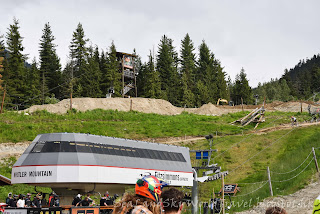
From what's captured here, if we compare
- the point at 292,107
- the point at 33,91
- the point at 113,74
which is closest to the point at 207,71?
the point at 292,107

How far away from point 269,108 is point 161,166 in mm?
55626

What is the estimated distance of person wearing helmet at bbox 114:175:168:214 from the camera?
480cm

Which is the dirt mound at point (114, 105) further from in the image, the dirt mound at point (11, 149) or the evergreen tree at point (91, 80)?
the dirt mound at point (11, 149)

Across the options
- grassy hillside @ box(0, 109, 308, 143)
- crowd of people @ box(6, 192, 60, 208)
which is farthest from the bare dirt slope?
crowd of people @ box(6, 192, 60, 208)

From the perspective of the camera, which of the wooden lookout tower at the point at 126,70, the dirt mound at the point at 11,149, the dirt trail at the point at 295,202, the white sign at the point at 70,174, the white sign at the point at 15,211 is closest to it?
the white sign at the point at 15,211

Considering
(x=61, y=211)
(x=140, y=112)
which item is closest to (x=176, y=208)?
(x=61, y=211)

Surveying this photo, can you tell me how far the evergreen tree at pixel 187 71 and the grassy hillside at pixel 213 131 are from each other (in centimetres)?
1978

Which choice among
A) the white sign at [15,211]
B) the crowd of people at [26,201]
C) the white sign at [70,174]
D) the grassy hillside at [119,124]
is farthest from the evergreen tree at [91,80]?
the white sign at [15,211]

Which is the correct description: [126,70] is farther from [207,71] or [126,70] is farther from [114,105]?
[207,71]

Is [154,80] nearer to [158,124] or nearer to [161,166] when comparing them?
[158,124]

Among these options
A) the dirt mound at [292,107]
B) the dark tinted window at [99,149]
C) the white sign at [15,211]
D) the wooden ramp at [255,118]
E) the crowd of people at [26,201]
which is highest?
the dirt mound at [292,107]

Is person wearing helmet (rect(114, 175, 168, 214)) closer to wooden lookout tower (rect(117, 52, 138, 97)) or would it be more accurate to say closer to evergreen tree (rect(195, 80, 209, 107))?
wooden lookout tower (rect(117, 52, 138, 97))

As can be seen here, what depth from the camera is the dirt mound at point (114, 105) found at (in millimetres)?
67188

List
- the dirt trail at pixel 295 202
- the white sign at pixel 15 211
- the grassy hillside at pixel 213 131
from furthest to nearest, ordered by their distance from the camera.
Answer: the grassy hillside at pixel 213 131
the dirt trail at pixel 295 202
the white sign at pixel 15 211
